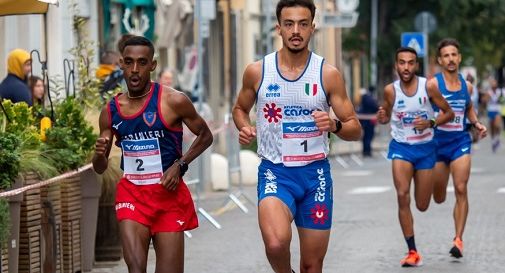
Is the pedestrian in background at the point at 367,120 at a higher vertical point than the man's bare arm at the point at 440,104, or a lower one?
lower

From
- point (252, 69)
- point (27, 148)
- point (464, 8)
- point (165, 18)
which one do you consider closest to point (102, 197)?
point (27, 148)

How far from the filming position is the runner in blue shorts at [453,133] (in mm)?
14367

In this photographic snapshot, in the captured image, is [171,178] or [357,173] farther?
[357,173]

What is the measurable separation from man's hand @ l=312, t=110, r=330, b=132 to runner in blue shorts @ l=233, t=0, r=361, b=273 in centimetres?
19

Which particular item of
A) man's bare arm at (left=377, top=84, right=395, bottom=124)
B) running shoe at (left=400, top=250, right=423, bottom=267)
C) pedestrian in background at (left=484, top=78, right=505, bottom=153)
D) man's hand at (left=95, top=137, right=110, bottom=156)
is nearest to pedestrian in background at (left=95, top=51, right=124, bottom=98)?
man's bare arm at (left=377, top=84, right=395, bottom=124)

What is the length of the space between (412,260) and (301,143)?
13.7 ft

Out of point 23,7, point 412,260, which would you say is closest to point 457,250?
point 412,260

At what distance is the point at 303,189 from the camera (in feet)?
30.8

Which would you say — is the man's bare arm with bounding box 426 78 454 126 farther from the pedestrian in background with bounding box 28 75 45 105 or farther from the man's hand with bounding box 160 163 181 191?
the man's hand with bounding box 160 163 181 191

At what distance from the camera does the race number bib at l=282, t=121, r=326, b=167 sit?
9.34 metres

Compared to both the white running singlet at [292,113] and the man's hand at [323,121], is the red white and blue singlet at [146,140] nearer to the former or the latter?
the white running singlet at [292,113]

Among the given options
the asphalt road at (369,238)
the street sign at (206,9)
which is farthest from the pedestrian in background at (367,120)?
the street sign at (206,9)

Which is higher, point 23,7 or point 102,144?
point 23,7

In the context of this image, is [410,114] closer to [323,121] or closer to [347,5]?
[323,121]
